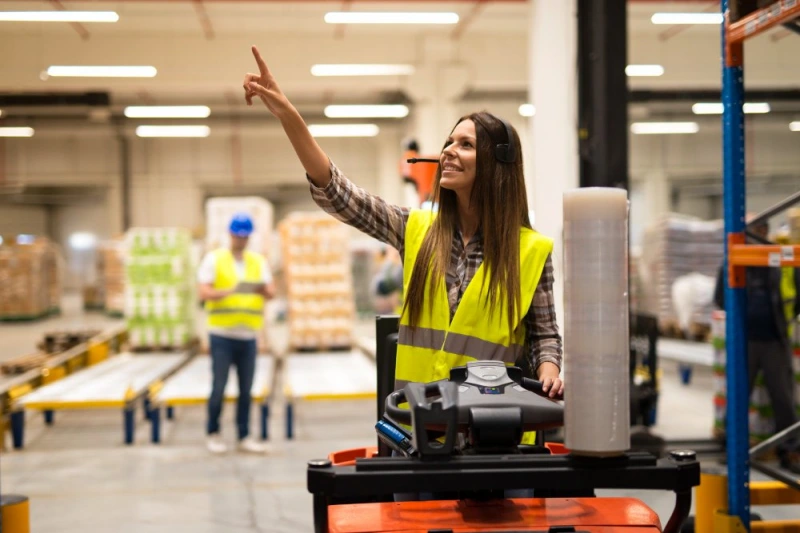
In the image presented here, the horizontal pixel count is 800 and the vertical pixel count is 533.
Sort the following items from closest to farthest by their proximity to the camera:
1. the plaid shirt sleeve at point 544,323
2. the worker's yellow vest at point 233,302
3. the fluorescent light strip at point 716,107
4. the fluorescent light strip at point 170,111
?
the plaid shirt sleeve at point 544,323
the worker's yellow vest at point 233,302
the fluorescent light strip at point 716,107
the fluorescent light strip at point 170,111

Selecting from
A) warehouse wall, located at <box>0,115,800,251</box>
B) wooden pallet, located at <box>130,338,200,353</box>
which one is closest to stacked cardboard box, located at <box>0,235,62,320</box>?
warehouse wall, located at <box>0,115,800,251</box>

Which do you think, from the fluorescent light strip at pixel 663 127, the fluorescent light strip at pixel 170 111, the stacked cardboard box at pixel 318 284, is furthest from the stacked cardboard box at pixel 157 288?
the fluorescent light strip at pixel 663 127

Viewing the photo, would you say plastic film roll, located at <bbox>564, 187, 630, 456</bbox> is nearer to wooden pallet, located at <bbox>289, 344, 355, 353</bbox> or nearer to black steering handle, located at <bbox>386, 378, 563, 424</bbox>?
black steering handle, located at <bbox>386, 378, 563, 424</bbox>

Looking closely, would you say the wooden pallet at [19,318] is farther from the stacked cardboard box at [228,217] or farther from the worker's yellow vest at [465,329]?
the worker's yellow vest at [465,329]

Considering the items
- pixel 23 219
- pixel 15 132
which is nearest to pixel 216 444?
pixel 15 132

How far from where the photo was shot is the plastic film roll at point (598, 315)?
5.34ft

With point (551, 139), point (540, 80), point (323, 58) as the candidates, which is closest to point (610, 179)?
point (551, 139)

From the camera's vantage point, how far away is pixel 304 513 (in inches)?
223

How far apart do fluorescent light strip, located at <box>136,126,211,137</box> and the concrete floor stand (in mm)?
13177

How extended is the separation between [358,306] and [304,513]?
1876 cm

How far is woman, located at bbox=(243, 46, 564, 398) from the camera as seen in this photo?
7.00 feet

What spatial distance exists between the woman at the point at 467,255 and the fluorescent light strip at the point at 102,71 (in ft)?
43.6

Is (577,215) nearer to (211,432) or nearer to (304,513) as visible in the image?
(304,513)

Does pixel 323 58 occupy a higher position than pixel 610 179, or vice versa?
pixel 323 58
